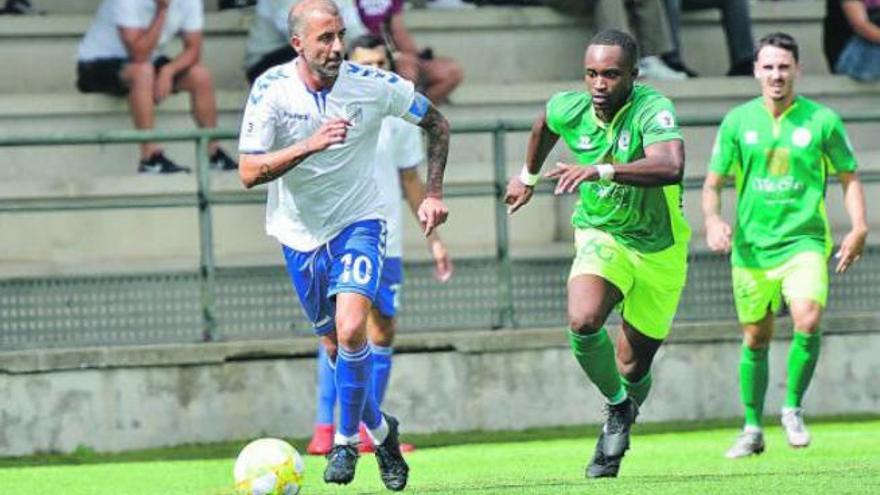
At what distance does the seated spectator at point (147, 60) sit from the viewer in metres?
15.7

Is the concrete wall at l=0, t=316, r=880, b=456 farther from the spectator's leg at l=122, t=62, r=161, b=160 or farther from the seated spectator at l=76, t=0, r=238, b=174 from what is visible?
the spectator's leg at l=122, t=62, r=161, b=160

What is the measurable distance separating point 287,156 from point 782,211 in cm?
359

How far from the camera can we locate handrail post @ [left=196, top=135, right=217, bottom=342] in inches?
579

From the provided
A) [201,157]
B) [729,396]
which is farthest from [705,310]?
[201,157]

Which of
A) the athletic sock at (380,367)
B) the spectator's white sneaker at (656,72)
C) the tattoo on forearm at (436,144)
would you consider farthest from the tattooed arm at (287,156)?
the spectator's white sneaker at (656,72)

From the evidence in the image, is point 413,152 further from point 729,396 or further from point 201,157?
point 729,396

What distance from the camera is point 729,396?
15258 mm

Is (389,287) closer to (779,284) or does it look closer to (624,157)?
(779,284)

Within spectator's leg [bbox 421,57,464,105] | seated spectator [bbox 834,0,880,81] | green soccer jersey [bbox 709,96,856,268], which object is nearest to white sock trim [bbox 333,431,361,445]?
green soccer jersey [bbox 709,96,856,268]

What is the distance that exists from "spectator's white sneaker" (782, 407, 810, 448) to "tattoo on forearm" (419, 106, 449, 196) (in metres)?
3.02

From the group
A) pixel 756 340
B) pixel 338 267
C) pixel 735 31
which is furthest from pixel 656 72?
pixel 338 267

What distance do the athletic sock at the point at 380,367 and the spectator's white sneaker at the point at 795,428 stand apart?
7.48 ft

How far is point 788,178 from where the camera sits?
1261 centimetres

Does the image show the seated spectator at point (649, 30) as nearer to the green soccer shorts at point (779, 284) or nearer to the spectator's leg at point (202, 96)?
the spectator's leg at point (202, 96)
